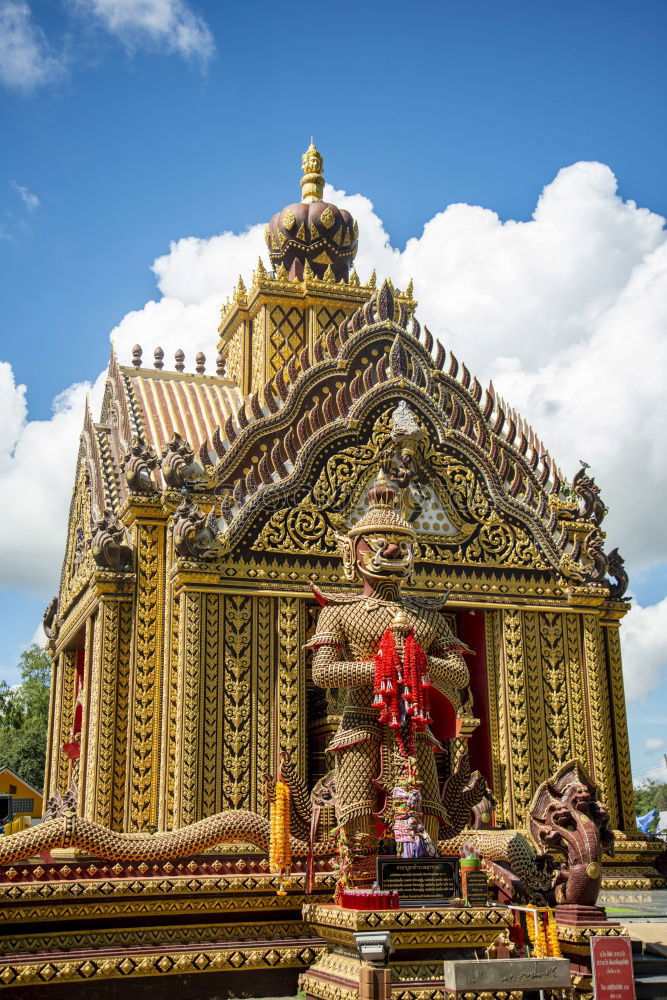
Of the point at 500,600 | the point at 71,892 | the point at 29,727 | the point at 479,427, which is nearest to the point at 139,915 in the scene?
the point at 71,892

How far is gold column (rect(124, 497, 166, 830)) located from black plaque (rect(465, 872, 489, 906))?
6.34 m

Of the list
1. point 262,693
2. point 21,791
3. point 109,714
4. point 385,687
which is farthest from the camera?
point 21,791

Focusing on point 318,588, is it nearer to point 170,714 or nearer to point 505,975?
point 170,714

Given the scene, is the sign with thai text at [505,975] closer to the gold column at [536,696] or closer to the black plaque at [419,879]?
the black plaque at [419,879]

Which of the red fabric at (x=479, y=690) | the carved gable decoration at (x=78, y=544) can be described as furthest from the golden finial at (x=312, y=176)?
the red fabric at (x=479, y=690)

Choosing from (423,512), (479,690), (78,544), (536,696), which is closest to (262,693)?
(479,690)

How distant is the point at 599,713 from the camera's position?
16.6 m

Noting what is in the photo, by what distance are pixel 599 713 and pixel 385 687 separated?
710 cm

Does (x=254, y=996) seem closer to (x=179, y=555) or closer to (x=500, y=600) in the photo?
(x=179, y=555)

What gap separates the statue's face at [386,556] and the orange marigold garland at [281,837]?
2.25 m

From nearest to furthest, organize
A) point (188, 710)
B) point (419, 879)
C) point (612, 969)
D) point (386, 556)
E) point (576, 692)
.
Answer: point (612, 969)
point (419, 879)
point (386, 556)
point (188, 710)
point (576, 692)

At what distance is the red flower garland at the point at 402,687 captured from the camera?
34.7 feet

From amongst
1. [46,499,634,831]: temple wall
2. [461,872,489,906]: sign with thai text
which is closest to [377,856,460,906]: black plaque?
[461,872,489,906]: sign with thai text

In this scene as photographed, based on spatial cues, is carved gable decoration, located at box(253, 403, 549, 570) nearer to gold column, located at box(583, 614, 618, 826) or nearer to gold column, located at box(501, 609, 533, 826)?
gold column, located at box(501, 609, 533, 826)
